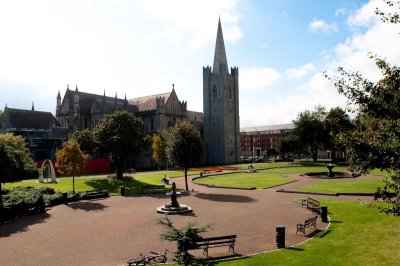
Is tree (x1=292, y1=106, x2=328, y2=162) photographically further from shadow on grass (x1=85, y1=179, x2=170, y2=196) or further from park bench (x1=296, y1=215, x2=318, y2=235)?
park bench (x1=296, y1=215, x2=318, y2=235)

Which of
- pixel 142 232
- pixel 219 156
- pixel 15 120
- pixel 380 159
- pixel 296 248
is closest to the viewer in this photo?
pixel 380 159

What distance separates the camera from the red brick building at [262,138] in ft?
486

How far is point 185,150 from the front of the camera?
1470 inches

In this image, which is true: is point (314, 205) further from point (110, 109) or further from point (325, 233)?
point (110, 109)

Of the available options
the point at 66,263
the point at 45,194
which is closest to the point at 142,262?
the point at 66,263

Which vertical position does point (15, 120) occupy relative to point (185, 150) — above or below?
above

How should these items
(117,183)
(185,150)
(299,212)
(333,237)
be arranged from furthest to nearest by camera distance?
1. (117,183)
2. (185,150)
3. (299,212)
4. (333,237)

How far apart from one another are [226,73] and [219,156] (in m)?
22.9

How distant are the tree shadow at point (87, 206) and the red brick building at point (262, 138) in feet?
394

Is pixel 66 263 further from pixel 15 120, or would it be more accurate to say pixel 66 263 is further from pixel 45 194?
pixel 15 120

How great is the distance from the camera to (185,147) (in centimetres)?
3731

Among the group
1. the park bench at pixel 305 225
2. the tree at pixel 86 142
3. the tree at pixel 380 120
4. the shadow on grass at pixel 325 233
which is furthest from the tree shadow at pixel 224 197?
the tree at pixel 86 142

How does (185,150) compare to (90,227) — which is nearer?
(90,227)

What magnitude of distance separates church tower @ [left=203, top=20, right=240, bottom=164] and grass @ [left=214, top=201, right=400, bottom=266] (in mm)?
71666
